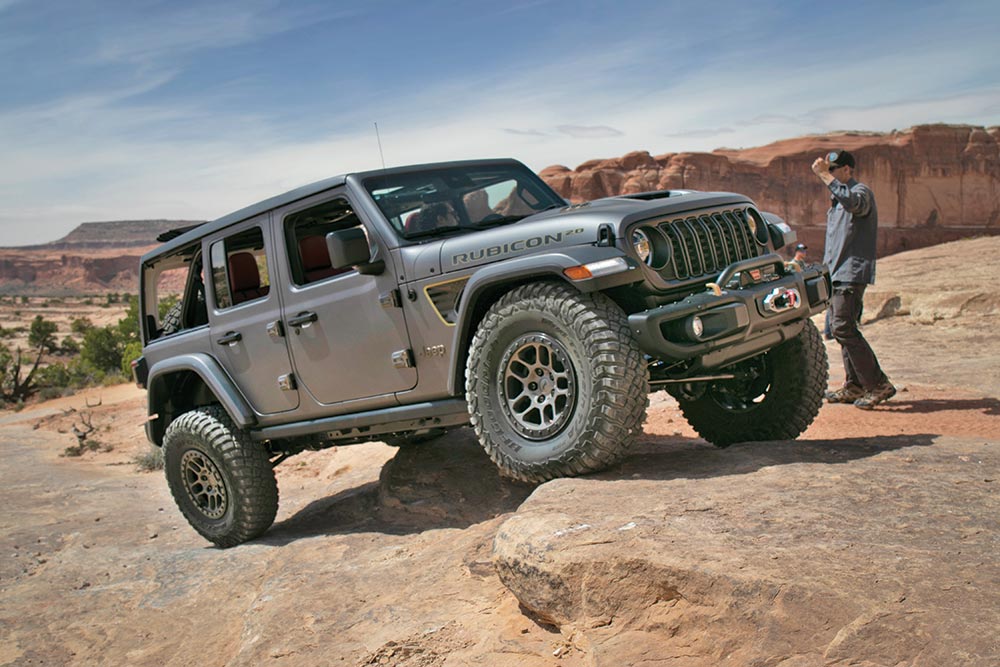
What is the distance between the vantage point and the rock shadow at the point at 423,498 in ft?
18.7

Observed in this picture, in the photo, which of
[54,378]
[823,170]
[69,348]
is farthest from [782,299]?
[69,348]

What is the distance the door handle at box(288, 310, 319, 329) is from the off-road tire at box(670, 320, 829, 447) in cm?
222

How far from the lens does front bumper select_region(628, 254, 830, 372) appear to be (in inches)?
160

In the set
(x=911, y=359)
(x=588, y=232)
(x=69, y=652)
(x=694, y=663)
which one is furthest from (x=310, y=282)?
(x=911, y=359)

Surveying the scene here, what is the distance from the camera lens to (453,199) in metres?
5.38

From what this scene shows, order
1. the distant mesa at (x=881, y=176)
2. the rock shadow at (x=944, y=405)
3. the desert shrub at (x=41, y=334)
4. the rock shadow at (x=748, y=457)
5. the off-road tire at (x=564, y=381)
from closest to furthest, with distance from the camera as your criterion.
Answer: the off-road tire at (x=564, y=381)
the rock shadow at (x=748, y=457)
the rock shadow at (x=944, y=405)
the desert shrub at (x=41, y=334)
the distant mesa at (x=881, y=176)

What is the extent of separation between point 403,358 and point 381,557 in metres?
1.16

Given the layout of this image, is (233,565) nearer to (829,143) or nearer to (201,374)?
(201,374)

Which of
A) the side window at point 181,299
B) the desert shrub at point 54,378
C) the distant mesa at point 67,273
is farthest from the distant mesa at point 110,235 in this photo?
the side window at point 181,299

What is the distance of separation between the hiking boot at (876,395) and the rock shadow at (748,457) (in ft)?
8.52

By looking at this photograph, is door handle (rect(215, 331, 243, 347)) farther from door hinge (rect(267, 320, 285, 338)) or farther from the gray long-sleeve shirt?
the gray long-sleeve shirt

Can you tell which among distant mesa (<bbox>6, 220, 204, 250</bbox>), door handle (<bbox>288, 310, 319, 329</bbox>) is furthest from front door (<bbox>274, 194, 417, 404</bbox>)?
distant mesa (<bbox>6, 220, 204, 250</bbox>)

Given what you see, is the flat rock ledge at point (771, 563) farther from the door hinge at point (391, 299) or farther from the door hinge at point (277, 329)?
the door hinge at point (277, 329)

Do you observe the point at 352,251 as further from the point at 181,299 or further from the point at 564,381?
the point at 181,299
